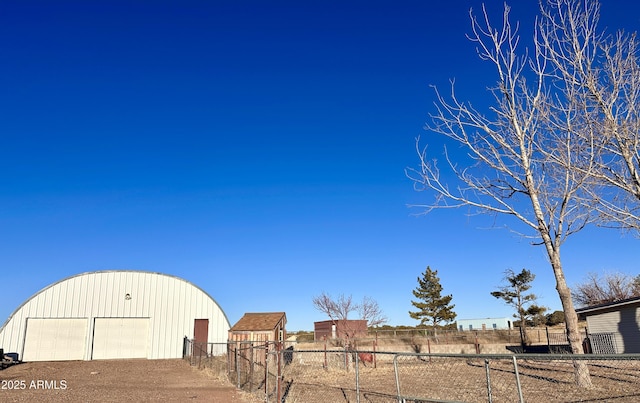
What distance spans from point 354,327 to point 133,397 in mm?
22411

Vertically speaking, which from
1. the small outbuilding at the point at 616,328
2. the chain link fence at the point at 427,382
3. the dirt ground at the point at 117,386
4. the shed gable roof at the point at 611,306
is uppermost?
the shed gable roof at the point at 611,306

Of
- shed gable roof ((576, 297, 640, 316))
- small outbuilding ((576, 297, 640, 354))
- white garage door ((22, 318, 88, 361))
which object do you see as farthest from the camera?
white garage door ((22, 318, 88, 361))

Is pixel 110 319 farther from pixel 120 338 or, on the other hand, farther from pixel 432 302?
pixel 432 302

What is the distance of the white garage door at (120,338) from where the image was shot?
28312mm

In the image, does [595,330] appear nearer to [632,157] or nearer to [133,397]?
[632,157]

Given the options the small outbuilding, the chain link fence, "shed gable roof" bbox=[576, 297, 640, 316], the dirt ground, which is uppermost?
"shed gable roof" bbox=[576, 297, 640, 316]

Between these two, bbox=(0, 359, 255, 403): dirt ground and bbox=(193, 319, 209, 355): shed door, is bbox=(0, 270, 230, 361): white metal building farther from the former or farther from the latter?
bbox=(0, 359, 255, 403): dirt ground

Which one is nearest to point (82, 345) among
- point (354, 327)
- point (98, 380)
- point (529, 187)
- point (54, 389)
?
point (98, 380)

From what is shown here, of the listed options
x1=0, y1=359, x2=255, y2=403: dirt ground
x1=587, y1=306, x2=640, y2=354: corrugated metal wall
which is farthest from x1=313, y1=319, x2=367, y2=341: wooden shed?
x1=587, y1=306, x2=640, y2=354: corrugated metal wall

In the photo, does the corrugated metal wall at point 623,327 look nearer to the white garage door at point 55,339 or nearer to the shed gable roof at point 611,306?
the shed gable roof at point 611,306

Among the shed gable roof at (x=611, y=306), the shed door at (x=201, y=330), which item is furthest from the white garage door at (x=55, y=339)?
the shed gable roof at (x=611, y=306)

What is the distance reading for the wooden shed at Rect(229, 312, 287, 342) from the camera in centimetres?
2675

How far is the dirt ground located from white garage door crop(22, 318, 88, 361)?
7149mm

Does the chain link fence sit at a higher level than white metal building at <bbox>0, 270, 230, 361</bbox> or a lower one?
lower
